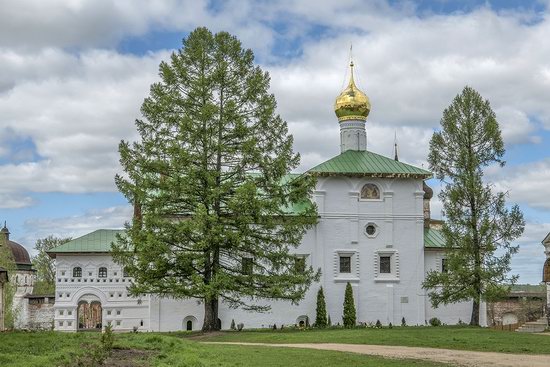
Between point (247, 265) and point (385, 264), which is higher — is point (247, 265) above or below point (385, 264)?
below

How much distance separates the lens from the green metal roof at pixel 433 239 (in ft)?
118

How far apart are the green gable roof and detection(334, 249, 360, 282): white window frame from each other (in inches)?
436

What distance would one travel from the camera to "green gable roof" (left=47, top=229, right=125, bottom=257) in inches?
1435

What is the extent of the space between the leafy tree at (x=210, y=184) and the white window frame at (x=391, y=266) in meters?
7.27

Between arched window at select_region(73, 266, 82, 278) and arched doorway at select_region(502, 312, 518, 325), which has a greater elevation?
arched window at select_region(73, 266, 82, 278)

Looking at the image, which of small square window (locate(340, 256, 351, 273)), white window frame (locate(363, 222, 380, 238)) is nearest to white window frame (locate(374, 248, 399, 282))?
white window frame (locate(363, 222, 380, 238))

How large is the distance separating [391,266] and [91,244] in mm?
15423

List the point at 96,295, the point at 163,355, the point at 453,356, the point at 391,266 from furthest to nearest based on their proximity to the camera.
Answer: the point at 96,295, the point at 391,266, the point at 453,356, the point at 163,355

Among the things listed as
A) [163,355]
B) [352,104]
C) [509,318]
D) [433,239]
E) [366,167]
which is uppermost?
[352,104]

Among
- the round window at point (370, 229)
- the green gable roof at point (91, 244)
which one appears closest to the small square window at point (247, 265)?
the round window at point (370, 229)

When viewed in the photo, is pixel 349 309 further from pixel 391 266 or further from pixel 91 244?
pixel 91 244

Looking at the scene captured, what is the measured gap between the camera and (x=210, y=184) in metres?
26.8

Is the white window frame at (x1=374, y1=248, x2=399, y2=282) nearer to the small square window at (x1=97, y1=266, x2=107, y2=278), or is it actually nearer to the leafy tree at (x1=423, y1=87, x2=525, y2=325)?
the leafy tree at (x1=423, y1=87, x2=525, y2=325)

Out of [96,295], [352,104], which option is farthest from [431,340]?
[96,295]
